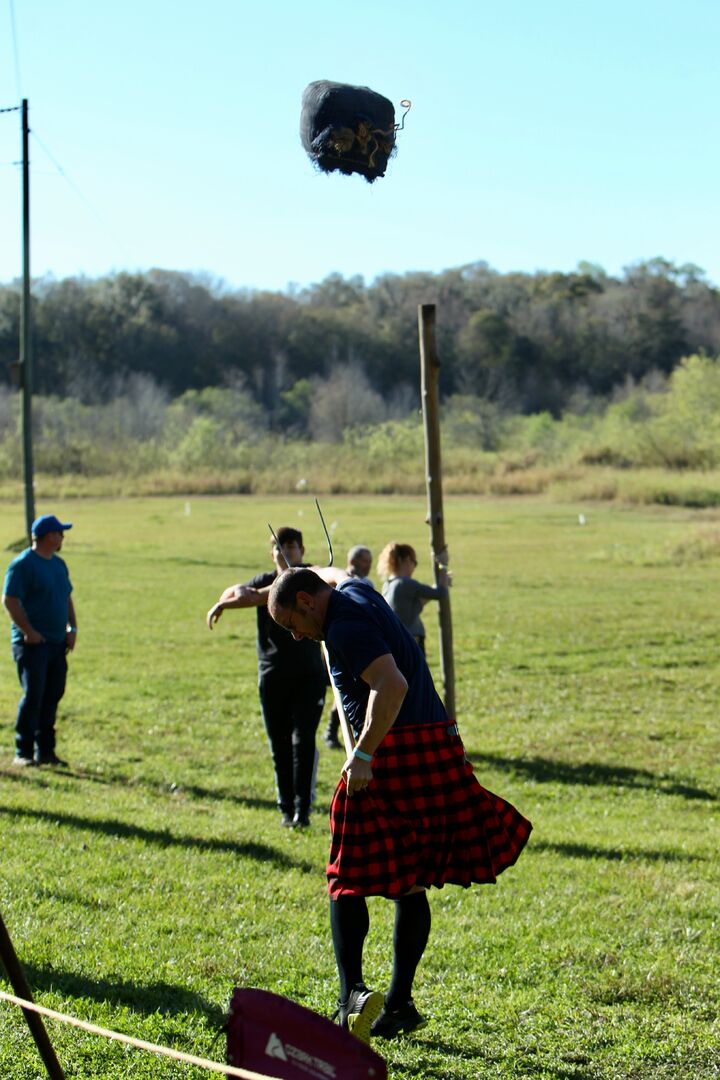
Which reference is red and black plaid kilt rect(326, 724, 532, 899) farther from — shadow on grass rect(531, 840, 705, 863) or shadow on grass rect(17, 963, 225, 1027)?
shadow on grass rect(531, 840, 705, 863)

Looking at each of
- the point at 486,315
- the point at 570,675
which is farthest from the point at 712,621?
the point at 486,315

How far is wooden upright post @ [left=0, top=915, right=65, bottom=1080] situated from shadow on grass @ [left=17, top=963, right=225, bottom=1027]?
1071 millimetres

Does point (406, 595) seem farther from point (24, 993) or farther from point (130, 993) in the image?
point (24, 993)

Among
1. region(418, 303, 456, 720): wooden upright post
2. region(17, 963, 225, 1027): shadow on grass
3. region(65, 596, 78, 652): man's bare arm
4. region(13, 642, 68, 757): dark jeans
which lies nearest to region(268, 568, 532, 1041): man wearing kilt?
region(17, 963, 225, 1027): shadow on grass

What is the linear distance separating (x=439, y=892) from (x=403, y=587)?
3.63 meters

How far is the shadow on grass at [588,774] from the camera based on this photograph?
35.9ft

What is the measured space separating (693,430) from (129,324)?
6525 cm

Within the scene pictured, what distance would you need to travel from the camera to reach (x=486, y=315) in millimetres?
122000

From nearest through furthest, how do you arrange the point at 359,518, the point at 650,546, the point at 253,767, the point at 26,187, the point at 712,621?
the point at 253,767 < the point at 26,187 < the point at 712,621 < the point at 650,546 < the point at 359,518

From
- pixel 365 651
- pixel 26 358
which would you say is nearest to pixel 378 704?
pixel 365 651

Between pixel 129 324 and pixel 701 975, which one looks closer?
pixel 701 975

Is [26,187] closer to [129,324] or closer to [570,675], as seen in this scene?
[570,675]

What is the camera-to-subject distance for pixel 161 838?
7910 millimetres

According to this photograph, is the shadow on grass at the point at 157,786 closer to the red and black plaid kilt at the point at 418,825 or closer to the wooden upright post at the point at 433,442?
the wooden upright post at the point at 433,442
